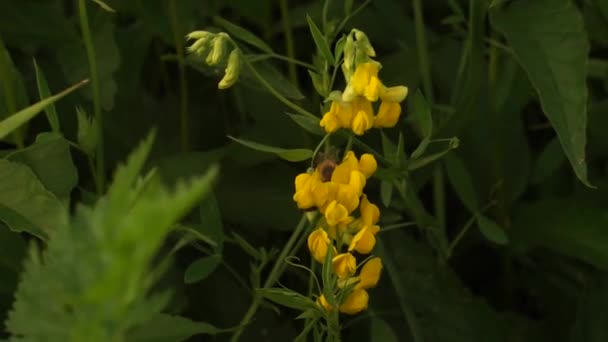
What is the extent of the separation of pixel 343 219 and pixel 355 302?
6 cm

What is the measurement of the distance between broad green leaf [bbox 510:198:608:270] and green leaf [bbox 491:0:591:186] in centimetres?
16

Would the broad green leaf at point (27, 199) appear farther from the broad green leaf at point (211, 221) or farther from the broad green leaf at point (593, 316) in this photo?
the broad green leaf at point (593, 316)

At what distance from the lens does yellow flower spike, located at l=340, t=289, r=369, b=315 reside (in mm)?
689

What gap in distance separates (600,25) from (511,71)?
3.8 inches

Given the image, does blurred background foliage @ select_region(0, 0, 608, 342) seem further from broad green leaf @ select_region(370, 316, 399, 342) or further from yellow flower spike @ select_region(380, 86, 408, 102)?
yellow flower spike @ select_region(380, 86, 408, 102)

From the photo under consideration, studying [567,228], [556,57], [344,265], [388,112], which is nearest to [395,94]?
[388,112]

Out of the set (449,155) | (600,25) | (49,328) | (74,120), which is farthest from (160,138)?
(49,328)

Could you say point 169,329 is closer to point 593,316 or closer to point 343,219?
point 343,219

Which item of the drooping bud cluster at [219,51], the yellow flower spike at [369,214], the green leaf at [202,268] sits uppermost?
the drooping bud cluster at [219,51]

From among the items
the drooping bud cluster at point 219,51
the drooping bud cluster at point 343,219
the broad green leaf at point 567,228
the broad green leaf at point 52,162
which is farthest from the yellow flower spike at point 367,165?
the broad green leaf at point 567,228

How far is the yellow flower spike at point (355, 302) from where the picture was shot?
0.69 meters

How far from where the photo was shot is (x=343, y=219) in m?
0.67

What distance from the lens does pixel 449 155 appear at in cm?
94

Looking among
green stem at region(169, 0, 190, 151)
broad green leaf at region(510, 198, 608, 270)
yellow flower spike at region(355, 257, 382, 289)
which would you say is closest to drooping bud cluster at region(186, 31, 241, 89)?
yellow flower spike at region(355, 257, 382, 289)
